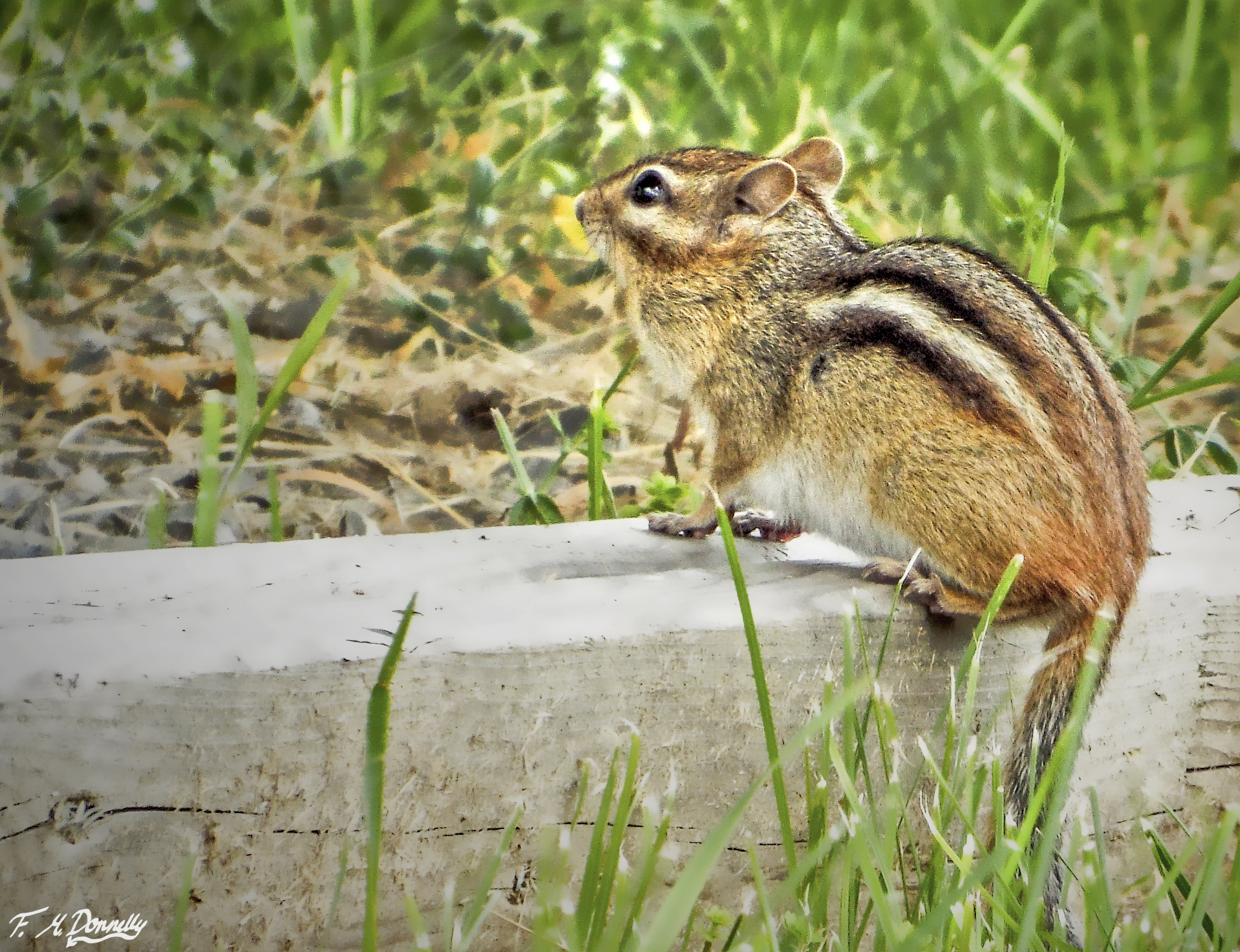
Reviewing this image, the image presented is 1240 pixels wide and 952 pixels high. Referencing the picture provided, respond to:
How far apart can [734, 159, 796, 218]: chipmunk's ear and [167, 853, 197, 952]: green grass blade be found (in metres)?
1.53

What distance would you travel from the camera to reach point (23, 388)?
3.15 metres

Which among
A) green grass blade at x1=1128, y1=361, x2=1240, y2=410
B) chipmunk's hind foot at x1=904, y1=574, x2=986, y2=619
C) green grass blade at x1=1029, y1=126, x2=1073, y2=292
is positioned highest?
green grass blade at x1=1029, y1=126, x2=1073, y2=292

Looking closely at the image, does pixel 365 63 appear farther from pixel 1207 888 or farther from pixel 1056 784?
pixel 1207 888

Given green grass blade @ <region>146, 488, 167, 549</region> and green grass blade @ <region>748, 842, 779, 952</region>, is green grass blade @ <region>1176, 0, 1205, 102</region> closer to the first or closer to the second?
green grass blade @ <region>146, 488, 167, 549</region>

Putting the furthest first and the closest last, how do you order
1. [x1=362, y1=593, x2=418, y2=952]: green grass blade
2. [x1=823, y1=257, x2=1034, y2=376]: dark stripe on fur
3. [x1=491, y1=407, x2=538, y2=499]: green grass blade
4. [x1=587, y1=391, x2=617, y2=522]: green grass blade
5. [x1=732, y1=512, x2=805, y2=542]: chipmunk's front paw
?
[x1=491, y1=407, x2=538, y2=499]: green grass blade
[x1=587, y1=391, x2=617, y2=522]: green grass blade
[x1=732, y1=512, x2=805, y2=542]: chipmunk's front paw
[x1=823, y1=257, x2=1034, y2=376]: dark stripe on fur
[x1=362, y1=593, x2=418, y2=952]: green grass blade

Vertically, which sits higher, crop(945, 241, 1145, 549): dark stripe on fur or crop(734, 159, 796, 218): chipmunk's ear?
crop(734, 159, 796, 218): chipmunk's ear

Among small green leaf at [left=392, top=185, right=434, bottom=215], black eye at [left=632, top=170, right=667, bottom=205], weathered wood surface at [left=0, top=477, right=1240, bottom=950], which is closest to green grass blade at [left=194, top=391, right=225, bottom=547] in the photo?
weathered wood surface at [left=0, top=477, right=1240, bottom=950]

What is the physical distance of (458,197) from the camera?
3775 millimetres

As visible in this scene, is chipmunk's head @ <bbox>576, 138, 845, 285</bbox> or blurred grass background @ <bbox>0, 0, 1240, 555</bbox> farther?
blurred grass background @ <bbox>0, 0, 1240, 555</bbox>

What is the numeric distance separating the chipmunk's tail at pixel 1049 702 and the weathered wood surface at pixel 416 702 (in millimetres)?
42

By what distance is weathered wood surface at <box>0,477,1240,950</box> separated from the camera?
1474mm

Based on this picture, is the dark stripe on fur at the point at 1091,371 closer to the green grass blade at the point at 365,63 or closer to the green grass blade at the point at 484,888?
the green grass blade at the point at 484,888

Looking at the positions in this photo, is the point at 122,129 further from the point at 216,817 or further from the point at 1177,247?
the point at 1177,247

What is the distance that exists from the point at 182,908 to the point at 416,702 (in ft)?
1.20
